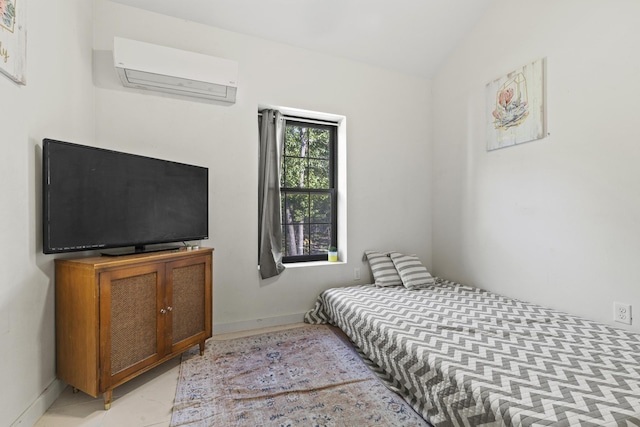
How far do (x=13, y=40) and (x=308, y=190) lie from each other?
226 centimetres

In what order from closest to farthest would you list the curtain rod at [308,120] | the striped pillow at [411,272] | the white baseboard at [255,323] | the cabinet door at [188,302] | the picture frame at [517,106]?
the cabinet door at [188,302] < the picture frame at [517,106] < the white baseboard at [255,323] < the striped pillow at [411,272] < the curtain rod at [308,120]

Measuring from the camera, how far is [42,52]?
1.56 m

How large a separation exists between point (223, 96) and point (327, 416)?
96.4 inches

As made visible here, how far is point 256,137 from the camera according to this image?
264 cm

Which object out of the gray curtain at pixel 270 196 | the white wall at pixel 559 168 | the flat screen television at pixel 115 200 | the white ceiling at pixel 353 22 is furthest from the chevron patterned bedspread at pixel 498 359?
the white ceiling at pixel 353 22

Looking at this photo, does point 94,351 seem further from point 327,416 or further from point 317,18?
point 317,18

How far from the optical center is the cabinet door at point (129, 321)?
152 centimetres

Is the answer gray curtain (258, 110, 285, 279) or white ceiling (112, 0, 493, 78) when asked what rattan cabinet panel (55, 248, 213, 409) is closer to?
gray curtain (258, 110, 285, 279)

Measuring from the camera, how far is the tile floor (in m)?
1.45

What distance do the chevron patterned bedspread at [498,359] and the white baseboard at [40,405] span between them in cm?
186

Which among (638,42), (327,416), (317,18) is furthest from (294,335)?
(638,42)

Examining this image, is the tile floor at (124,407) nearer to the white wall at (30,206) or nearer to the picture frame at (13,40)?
the white wall at (30,206)

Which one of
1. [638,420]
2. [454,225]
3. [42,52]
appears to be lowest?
[638,420]

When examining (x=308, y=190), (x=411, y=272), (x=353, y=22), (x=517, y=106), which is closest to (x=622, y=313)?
(x=411, y=272)
